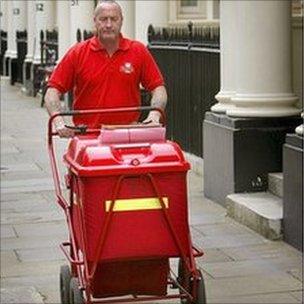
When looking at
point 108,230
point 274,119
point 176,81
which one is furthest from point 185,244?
point 176,81

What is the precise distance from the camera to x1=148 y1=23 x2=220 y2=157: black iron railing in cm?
1162

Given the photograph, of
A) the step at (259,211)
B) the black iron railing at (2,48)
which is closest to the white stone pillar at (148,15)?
the step at (259,211)

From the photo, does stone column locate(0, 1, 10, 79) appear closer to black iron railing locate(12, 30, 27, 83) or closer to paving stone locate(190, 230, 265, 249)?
black iron railing locate(12, 30, 27, 83)

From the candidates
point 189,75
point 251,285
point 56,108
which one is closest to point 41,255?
point 251,285

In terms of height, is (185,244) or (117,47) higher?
(117,47)

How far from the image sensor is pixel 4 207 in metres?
10.6

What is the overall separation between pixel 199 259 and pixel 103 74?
2.38 metres

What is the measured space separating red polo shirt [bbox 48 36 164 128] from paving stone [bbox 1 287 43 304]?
55.6 inches

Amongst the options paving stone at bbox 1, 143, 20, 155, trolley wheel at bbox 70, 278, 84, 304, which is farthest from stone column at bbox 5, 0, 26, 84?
trolley wheel at bbox 70, 278, 84, 304

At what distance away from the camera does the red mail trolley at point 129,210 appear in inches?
200

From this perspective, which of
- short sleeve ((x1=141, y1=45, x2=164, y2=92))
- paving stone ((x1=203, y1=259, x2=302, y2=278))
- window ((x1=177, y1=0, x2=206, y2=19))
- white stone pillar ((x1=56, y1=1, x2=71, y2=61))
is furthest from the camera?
white stone pillar ((x1=56, y1=1, x2=71, y2=61))

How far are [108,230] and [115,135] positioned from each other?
59 cm

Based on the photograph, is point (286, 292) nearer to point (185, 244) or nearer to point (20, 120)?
point (185, 244)

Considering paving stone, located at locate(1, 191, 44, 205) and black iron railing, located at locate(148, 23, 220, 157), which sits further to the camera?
black iron railing, located at locate(148, 23, 220, 157)
